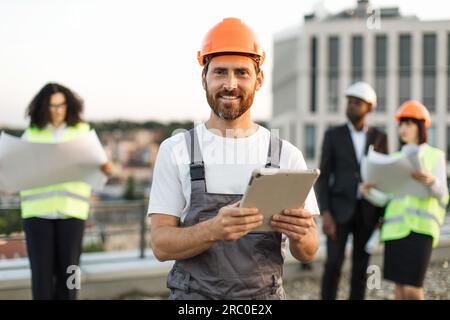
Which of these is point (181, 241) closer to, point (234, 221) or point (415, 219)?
point (234, 221)

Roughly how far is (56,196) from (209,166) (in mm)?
2000

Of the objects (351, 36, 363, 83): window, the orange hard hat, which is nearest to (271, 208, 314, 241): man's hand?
the orange hard hat

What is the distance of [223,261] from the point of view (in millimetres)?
1672

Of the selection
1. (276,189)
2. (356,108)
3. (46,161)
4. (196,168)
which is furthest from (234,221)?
(356,108)

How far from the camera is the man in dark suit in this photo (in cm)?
414

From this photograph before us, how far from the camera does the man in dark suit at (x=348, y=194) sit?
13.6 feet

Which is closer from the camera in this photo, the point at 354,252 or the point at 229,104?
the point at 229,104

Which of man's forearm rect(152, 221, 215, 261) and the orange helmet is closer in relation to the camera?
man's forearm rect(152, 221, 215, 261)

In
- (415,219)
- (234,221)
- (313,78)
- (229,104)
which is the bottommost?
(415,219)

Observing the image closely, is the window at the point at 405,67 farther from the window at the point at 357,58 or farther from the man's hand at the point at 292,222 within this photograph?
the man's hand at the point at 292,222

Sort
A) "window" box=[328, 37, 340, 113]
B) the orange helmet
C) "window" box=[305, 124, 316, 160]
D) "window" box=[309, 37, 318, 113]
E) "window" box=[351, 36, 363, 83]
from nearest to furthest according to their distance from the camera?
the orange helmet, "window" box=[305, 124, 316, 160], "window" box=[351, 36, 363, 83], "window" box=[328, 37, 340, 113], "window" box=[309, 37, 318, 113]

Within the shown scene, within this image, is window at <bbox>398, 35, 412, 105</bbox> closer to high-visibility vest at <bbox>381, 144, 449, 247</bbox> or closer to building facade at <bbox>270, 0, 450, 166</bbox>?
building facade at <bbox>270, 0, 450, 166</bbox>

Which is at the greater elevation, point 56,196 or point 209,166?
point 209,166
